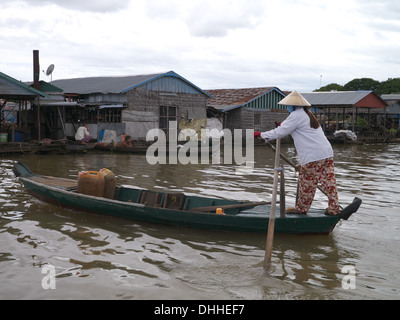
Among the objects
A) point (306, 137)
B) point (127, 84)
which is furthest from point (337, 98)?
point (306, 137)

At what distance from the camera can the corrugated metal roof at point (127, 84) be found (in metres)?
20.0

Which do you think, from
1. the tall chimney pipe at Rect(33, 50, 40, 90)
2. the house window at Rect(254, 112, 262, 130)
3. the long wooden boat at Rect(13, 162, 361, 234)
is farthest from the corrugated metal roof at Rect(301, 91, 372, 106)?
the long wooden boat at Rect(13, 162, 361, 234)

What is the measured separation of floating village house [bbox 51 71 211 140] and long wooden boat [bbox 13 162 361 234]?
1162 cm

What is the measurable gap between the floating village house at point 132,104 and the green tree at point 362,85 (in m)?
41.5

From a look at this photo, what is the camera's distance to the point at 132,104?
19.8 m

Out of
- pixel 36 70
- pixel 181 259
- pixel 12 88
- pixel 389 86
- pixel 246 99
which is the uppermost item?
pixel 389 86

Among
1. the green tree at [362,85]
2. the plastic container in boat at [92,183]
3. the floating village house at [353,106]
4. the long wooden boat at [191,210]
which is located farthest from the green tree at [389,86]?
the plastic container in boat at [92,183]

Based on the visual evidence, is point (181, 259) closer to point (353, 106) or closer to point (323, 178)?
point (323, 178)

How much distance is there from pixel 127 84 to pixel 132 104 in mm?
1150

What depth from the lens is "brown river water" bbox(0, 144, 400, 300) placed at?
4438mm

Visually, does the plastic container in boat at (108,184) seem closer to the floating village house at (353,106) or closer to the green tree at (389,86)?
the floating village house at (353,106)

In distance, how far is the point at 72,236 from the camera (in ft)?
20.6

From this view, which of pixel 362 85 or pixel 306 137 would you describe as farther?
pixel 362 85

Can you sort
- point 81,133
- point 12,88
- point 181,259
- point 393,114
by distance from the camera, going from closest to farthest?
1. point 181,259
2. point 12,88
3. point 81,133
4. point 393,114
